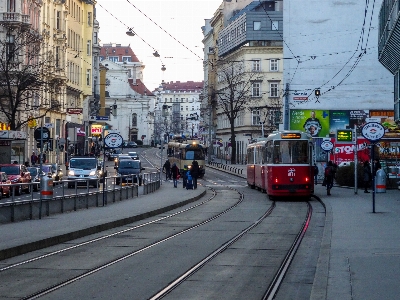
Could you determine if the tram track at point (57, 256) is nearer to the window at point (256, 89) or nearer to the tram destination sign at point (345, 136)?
the tram destination sign at point (345, 136)

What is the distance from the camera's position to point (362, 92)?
76.4m

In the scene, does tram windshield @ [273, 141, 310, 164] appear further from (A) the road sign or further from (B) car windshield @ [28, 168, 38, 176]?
(B) car windshield @ [28, 168, 38, 176]

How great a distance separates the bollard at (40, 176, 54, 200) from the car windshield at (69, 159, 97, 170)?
80.9ft

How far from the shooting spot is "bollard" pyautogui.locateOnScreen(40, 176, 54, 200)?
2461cm

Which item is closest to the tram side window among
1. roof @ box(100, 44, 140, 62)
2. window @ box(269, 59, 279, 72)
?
window @ box(269, 59, 279, 72)

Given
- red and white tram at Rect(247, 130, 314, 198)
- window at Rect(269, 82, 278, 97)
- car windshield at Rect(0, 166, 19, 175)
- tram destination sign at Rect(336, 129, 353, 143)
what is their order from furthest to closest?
window at Rect(269, 82, 278, 97) < tram destination sign at Rect(336, 129, 353, 143) < car windshield at Rect(0, 166, 19, 175) < red and white tram at Rect(247, 130, 314, 198)

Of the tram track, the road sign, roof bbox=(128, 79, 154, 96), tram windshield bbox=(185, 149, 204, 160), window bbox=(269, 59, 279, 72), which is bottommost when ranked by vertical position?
the tram track

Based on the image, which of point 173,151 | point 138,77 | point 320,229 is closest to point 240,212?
point 320,229

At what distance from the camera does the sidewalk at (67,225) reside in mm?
17103

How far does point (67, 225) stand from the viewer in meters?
21.9

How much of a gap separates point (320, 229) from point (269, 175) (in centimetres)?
1502

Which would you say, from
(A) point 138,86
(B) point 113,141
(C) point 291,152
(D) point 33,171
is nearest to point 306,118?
(D) point 33,171

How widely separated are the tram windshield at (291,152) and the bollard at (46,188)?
13912mm

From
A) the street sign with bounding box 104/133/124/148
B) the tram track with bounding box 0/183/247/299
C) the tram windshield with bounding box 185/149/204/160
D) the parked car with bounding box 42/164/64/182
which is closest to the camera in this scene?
the tram track with bounding box 0/183/247/299
